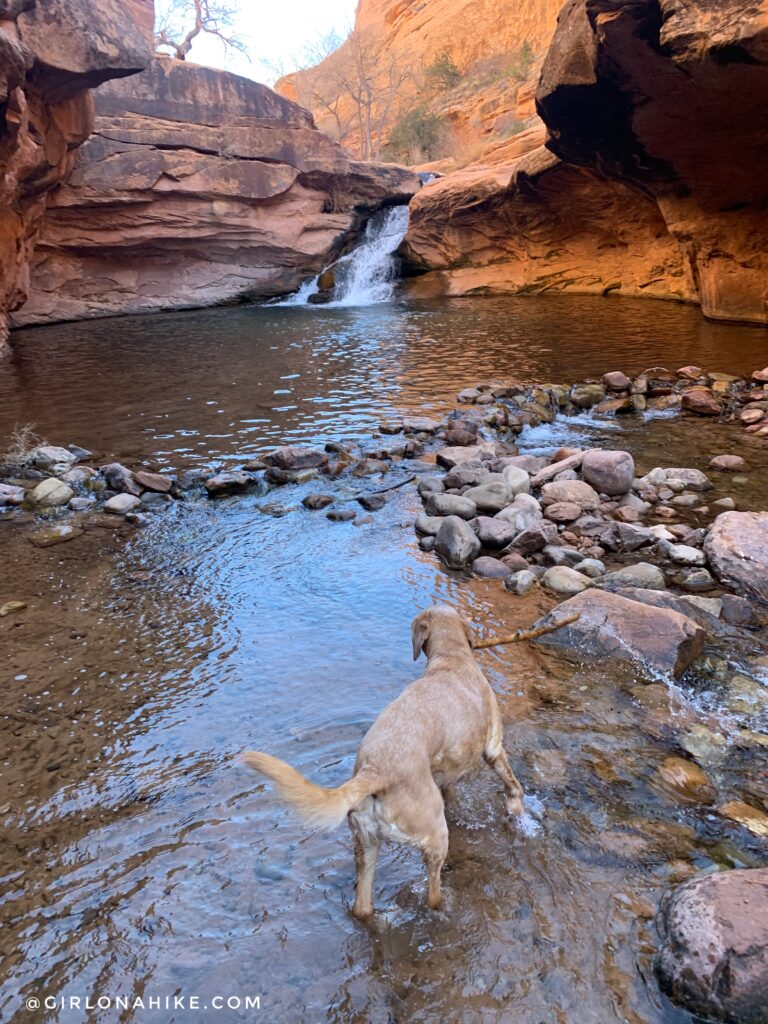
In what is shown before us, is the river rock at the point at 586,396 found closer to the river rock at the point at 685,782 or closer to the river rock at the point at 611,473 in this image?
the river rock at the point at 611,473

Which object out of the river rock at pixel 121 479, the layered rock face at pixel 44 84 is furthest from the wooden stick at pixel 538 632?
the layered rock face at pixel 44 84

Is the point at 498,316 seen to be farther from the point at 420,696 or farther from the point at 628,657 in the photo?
the point at 420,696

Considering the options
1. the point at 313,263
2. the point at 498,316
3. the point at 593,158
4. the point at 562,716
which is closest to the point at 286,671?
the point at 562,716

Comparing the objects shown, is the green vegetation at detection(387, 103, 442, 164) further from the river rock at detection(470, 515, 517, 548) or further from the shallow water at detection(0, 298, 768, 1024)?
the river rock at detection(470, 515, 517, 548)

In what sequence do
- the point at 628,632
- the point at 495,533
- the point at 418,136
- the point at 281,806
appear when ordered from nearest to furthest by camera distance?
the point at 281,806 → the point at 628,632 → the point at 495,533 → the point at 418,136

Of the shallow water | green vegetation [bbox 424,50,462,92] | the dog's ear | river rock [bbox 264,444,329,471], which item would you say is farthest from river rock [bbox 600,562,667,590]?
green vegetation [bbox 424,50,462,92]

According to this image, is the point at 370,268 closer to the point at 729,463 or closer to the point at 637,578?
the point at 729,463

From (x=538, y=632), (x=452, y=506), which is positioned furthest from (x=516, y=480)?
(x=538, y=632)

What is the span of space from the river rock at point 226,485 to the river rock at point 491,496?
2362mm

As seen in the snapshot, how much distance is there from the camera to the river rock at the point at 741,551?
15.8 ft

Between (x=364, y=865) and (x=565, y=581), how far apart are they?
309 cm

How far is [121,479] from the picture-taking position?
7.09m

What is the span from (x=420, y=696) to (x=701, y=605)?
2.79 metres

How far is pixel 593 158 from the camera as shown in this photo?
55.4 feet
